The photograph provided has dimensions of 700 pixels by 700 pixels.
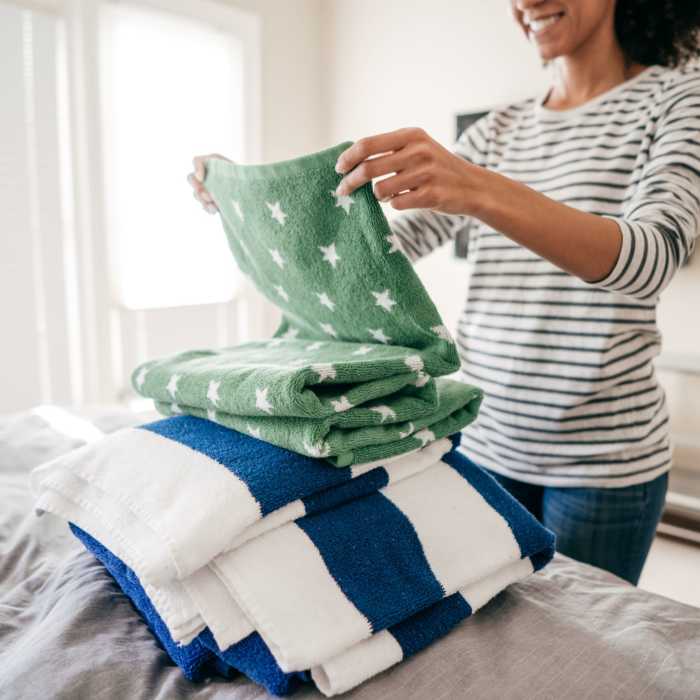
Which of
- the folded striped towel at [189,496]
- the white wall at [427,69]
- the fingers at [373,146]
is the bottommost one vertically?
the folded striped towel at [189,496]

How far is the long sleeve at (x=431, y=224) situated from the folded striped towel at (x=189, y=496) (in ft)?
1.65

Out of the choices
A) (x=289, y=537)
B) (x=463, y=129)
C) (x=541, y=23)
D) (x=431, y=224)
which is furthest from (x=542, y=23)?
(x=463, y=129)

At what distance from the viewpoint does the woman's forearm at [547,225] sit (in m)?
0.58

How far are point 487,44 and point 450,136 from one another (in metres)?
0.37

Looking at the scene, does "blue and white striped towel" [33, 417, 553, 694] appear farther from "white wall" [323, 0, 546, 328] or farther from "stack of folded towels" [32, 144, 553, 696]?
"white wall" [323, 0, 546, 328]

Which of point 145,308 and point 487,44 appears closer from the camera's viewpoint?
point 487,44

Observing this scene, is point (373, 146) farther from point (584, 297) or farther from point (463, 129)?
point (463, 129)

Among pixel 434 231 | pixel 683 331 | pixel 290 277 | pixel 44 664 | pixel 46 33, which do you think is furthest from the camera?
pixel 46 33

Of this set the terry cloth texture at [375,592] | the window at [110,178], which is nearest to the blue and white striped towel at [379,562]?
the terry cloth texture at [375,592]

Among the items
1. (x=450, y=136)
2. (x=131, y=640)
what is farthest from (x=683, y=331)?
(x=131, y=640)

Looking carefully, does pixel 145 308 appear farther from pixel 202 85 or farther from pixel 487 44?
pixel 487 44

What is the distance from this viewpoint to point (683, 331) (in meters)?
2.16

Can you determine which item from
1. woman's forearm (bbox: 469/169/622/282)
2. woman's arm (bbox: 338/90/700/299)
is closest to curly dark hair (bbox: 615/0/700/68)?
woman's arm (bbox: 338/90/700/299)

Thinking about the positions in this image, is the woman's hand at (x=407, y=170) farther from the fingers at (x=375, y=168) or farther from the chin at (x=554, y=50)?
the chin at (x=554, y=50)
